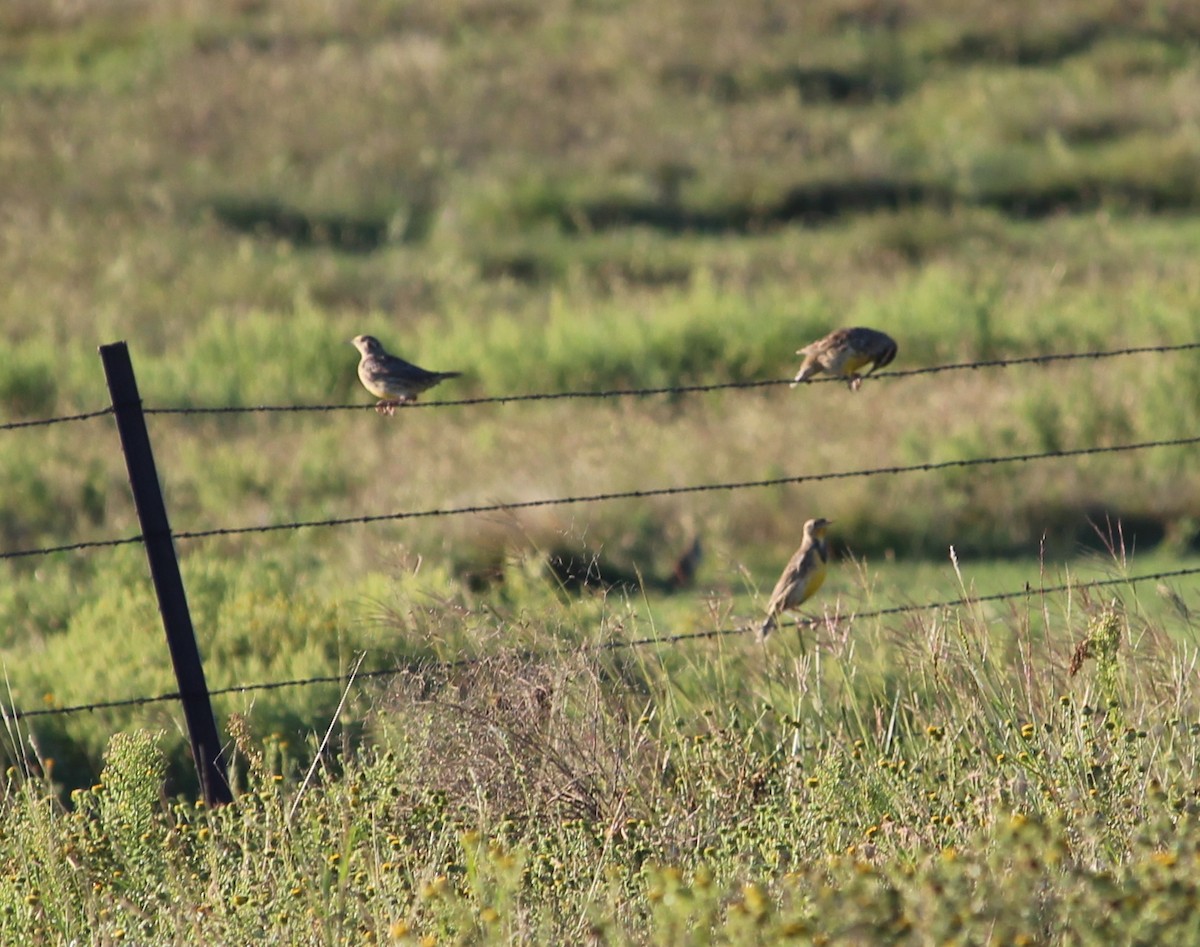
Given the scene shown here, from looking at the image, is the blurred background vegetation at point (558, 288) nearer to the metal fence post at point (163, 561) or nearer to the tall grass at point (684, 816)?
the tall grass at point (684, 816)

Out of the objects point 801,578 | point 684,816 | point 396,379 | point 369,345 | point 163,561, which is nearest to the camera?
point 684,816

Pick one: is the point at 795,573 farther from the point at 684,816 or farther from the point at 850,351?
the point at 684,816

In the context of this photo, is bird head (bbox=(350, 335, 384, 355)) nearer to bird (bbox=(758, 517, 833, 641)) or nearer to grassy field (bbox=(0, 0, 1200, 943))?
grassy field (bbox=(0, 0, 1200, 943))

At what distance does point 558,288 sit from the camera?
25.9 meters

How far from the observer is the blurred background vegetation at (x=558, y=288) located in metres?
13.2

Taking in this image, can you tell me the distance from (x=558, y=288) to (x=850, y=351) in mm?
17626

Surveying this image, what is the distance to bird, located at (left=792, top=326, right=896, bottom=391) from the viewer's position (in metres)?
8.39

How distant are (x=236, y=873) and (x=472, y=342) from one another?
50.4ft

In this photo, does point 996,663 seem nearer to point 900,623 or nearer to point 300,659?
point 900,623

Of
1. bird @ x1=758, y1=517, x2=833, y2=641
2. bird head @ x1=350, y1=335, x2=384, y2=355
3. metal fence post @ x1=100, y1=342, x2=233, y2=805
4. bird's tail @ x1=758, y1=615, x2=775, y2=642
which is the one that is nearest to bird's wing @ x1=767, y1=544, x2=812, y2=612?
bird @ x1=758, y1=517, x2=833, y2=641

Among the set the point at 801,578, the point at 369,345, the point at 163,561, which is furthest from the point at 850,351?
the point at 163,561

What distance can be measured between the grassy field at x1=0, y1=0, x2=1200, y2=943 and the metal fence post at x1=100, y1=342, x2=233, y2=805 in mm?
210

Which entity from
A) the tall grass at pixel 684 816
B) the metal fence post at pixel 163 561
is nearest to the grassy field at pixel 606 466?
the tall grass at pixel 684 816

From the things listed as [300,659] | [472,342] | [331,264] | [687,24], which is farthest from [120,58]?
[300,659]
